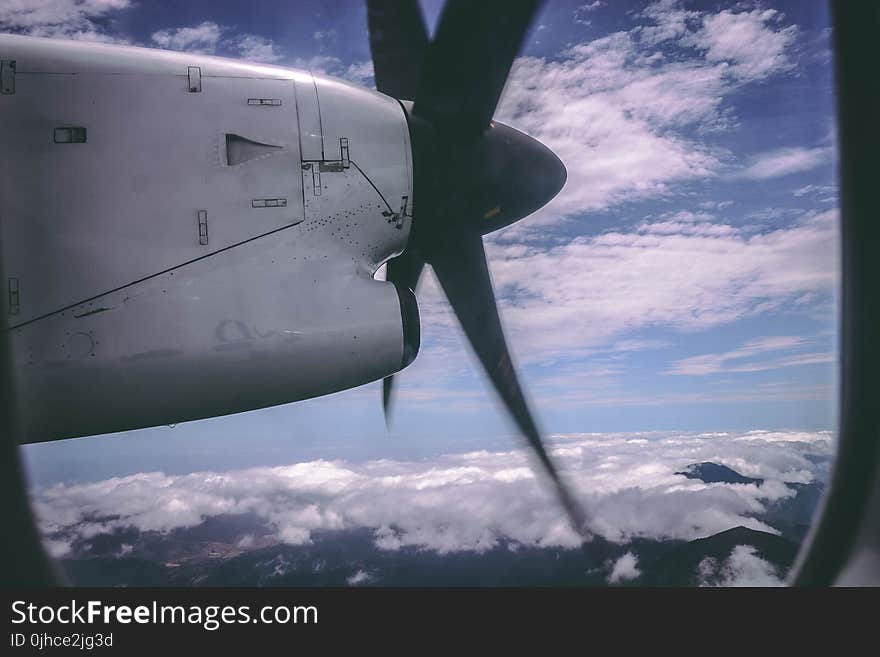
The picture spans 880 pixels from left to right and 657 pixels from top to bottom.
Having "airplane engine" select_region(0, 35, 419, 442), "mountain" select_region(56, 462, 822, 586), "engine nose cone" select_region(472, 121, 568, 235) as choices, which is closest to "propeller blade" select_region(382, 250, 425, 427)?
"engine nose cone" select_region(472, 121, 568, 235)

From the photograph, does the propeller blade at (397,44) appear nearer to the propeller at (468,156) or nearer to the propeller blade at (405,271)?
the propeller at (468,156)

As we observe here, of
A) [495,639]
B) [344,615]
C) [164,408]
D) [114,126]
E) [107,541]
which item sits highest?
[114,126]

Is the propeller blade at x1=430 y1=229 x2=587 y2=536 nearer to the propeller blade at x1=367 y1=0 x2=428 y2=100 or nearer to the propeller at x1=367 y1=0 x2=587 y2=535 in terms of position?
the propeller at x1=367 y1=0 x2=587 y2=535

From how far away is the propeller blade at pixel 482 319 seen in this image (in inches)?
162

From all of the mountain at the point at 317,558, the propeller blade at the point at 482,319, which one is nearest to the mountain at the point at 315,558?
the mountain at the point at 317,558

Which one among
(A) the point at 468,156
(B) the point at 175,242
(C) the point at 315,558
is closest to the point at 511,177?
(A) the point at 468,156

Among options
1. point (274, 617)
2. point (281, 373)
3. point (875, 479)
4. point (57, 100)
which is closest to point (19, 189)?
point (57, 100)

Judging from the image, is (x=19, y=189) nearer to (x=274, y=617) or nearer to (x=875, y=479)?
(x=274, y=617)

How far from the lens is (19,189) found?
3062mm

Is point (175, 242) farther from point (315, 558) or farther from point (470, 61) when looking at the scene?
point (315, 558)

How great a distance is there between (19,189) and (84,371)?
3.34 feet

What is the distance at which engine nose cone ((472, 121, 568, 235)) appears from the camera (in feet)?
12.9

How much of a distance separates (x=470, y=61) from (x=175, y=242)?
6.84 feet

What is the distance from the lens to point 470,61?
3.69 m
